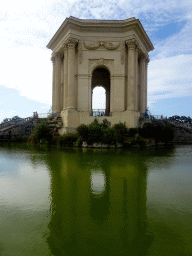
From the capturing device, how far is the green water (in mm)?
2637

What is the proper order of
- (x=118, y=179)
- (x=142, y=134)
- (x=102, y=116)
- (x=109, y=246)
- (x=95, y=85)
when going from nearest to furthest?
Result: (x=109, y=246), (x=118, y=179), (x=142, y=134), (x=102, y=116), (x=95, y=85)

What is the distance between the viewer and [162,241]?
2.77 m

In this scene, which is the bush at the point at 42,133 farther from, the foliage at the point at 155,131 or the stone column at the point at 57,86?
the foliage at the point at 155,131

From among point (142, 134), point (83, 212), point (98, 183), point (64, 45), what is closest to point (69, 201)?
point (83, 212)

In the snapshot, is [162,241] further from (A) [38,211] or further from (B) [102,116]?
(B) [102,116]

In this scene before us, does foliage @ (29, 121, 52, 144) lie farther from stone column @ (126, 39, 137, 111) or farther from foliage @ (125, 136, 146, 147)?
stone column @ (126, 39, 137, 111)

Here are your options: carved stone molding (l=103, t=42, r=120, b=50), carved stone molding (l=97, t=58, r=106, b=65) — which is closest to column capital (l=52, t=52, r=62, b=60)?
carved stone molding (l=97, t=58, r=106, b=65)

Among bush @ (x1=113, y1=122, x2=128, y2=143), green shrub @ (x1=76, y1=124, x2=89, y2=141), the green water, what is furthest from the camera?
green shrub @ (x1=76, y1=124, x2=89, y2=141)

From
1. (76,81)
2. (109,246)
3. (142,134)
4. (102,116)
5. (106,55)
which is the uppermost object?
(106,55)

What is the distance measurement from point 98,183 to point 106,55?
1854 centimetres

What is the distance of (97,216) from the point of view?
3.53 meters

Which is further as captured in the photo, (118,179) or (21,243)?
(118,179)

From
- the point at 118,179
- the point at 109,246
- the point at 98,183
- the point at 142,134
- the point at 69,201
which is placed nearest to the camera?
the point at 109,246

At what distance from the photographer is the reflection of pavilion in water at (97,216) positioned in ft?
8.70
